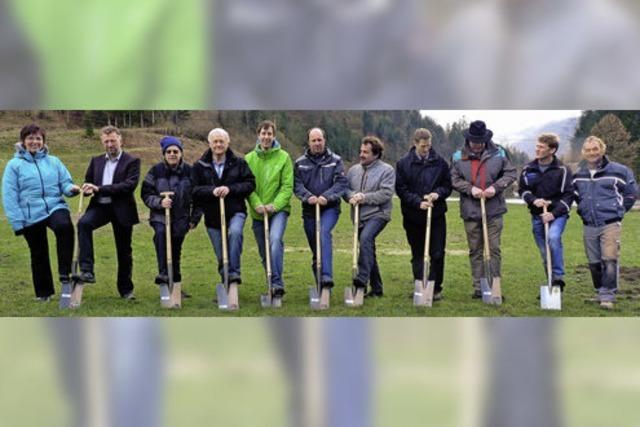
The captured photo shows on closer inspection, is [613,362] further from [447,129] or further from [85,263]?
[85,263]

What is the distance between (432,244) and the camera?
280 inches

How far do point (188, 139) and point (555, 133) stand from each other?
2.64m

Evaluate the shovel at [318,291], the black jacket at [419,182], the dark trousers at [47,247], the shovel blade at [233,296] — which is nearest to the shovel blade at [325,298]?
the shovel at [318,291]

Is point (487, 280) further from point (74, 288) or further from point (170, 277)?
point (74, 288)

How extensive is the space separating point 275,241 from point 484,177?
1662 millimetres

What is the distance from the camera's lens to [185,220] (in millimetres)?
7016

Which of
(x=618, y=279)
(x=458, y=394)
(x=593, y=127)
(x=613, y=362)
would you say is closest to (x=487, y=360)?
(x=458, y=394)

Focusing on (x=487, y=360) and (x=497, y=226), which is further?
(x=497, y=226)

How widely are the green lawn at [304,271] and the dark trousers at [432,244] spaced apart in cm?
5

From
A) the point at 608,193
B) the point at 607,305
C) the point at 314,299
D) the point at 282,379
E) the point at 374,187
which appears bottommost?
the point at 282,379

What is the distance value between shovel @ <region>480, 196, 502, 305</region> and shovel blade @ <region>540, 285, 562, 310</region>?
1.00ft

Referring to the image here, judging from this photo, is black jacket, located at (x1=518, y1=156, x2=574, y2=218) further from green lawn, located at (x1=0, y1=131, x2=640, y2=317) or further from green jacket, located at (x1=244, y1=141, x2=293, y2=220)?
green jacket, located at (x1=244, y1=141, x2=293, y2=220)

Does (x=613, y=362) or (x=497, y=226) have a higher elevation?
(x=497, y=226)

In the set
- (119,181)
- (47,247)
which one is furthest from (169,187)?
(47,247)
